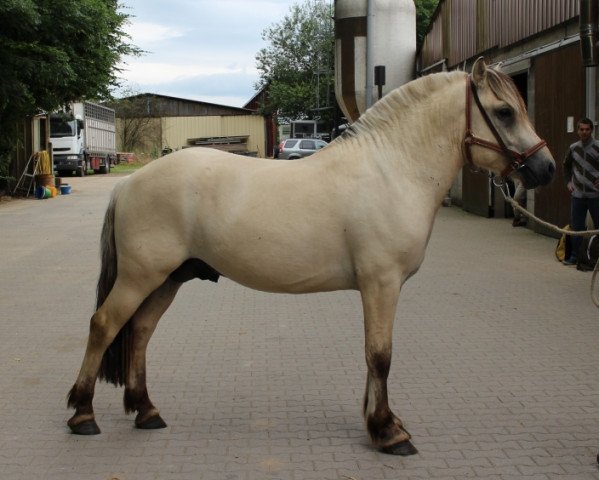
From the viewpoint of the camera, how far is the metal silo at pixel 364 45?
22.9 m

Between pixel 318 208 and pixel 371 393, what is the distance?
1.10 metres

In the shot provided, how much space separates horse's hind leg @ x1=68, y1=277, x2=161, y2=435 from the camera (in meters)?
4.55

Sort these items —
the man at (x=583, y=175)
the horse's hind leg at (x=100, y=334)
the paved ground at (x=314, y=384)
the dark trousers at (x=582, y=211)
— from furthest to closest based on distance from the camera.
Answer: the dark trousers at (x=582, y=211) < the man at (x=583, y=175) < the horse's hind leg at (x=100, y=334) < the paved ground at (x=314, y=384)

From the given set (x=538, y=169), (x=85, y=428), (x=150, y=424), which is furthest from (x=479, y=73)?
(x=85, y=428)

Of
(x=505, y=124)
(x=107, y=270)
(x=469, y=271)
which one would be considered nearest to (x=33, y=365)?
(x=107, y=270)

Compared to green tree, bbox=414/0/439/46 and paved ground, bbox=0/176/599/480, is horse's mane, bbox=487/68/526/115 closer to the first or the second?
paved ground, bbox=0/176/599/480

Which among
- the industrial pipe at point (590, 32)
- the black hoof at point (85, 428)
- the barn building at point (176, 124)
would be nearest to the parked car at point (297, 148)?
the barn building at point (176, 124)

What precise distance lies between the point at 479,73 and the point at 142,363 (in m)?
2.65

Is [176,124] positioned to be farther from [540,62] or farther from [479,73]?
[479,73]

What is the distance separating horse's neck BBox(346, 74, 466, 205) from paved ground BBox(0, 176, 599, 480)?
150 centimetres

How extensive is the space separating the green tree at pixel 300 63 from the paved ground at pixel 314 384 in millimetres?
50958

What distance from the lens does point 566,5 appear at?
12.8 meters

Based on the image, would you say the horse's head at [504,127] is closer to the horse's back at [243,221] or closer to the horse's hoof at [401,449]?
the horse's back at [243,221]

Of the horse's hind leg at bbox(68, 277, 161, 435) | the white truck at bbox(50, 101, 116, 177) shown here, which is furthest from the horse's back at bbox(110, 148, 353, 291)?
the white truck at bbox(50, 101, 116, 177)
